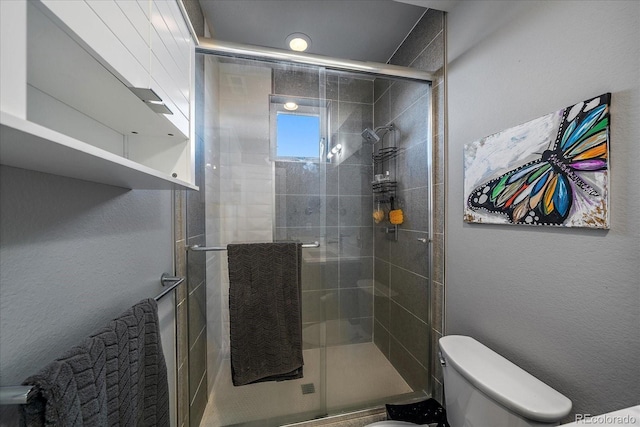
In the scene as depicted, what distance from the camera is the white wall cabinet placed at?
0.26 m

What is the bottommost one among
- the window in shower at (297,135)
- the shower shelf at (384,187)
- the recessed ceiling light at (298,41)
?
the shower shelf at (384,187)

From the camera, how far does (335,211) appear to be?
1.46 meters

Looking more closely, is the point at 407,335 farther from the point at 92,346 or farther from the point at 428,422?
the point at 92,346

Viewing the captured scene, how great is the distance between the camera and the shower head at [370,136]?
1496mm

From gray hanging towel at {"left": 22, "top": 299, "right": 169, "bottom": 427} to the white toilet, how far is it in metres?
1.06

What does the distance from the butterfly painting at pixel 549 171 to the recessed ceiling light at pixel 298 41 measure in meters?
1.44

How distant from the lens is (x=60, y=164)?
16.4 inches

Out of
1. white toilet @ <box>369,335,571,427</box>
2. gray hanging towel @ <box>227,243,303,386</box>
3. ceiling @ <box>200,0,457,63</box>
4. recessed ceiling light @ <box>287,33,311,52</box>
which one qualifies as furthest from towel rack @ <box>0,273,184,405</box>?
recessed ceiling light @ <box>287,33,311,52</box>

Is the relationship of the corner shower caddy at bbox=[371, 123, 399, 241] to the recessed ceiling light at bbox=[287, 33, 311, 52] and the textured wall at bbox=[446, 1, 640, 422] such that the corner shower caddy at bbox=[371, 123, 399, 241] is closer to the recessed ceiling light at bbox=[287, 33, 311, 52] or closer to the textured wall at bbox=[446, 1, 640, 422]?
the textured wall at bbox=[446, 1, 640, 422]

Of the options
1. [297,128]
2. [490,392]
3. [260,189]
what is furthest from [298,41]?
[490,392]

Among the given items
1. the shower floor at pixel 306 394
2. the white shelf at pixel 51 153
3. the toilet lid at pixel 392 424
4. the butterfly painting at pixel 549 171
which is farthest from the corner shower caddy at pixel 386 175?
the white shelf at pixel 51 153

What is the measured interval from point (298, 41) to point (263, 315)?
1.95 metres

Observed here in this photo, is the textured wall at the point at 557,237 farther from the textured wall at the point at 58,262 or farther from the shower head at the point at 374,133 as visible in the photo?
the textured wall at the point at 58,262

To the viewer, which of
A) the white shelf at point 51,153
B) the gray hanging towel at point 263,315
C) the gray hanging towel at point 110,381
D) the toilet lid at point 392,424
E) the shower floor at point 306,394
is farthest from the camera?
the shower floor at point 306,394
